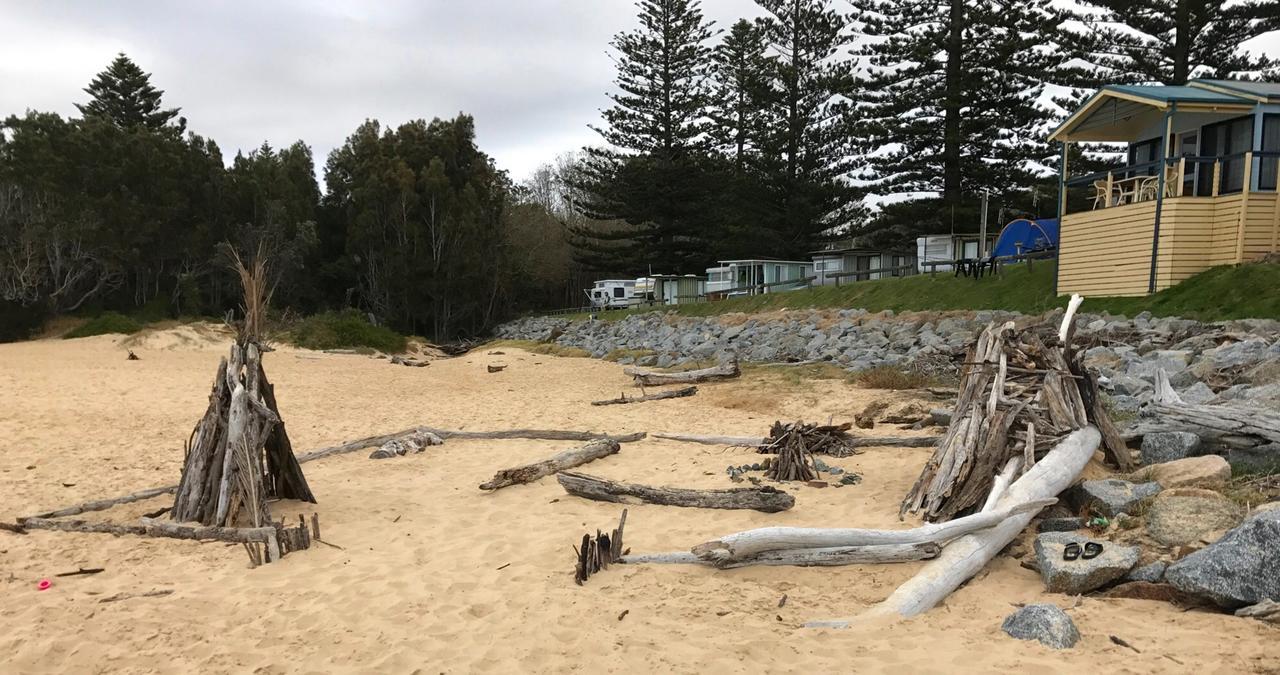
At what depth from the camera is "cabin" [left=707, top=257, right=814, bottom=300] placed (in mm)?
34656

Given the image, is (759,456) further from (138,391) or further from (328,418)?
(138,391)

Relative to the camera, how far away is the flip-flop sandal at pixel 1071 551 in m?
4.19

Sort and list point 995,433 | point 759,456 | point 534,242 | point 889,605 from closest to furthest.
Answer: point 889,605 < point 995,433 < point 759,456 < point 534,242

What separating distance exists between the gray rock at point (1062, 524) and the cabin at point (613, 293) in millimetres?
40066

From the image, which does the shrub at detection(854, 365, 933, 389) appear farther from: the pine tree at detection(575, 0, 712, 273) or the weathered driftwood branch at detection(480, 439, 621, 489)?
the pine tree at detection(575, 0, 712, 273)

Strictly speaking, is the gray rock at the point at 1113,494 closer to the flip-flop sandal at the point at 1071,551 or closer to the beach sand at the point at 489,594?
the flip-flop sandal at the point at 1071,551

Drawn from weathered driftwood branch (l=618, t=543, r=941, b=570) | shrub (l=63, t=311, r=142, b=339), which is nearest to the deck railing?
weathered driftwood branch (l=618, t=543, r=941, b=570)

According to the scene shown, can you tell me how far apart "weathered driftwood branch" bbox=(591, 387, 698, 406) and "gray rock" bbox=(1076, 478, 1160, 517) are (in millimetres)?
8680

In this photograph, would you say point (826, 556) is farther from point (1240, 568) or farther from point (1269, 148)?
point (1269, 148)

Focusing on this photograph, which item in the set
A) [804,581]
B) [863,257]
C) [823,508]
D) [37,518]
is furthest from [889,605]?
[863,257]

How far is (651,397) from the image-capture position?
44.0 ft

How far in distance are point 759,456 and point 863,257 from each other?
3020 cm

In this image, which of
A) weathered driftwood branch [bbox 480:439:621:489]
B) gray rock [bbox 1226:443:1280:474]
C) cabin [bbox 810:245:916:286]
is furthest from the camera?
cabin [bbox 810:245:916:286]

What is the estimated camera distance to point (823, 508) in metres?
6.05
